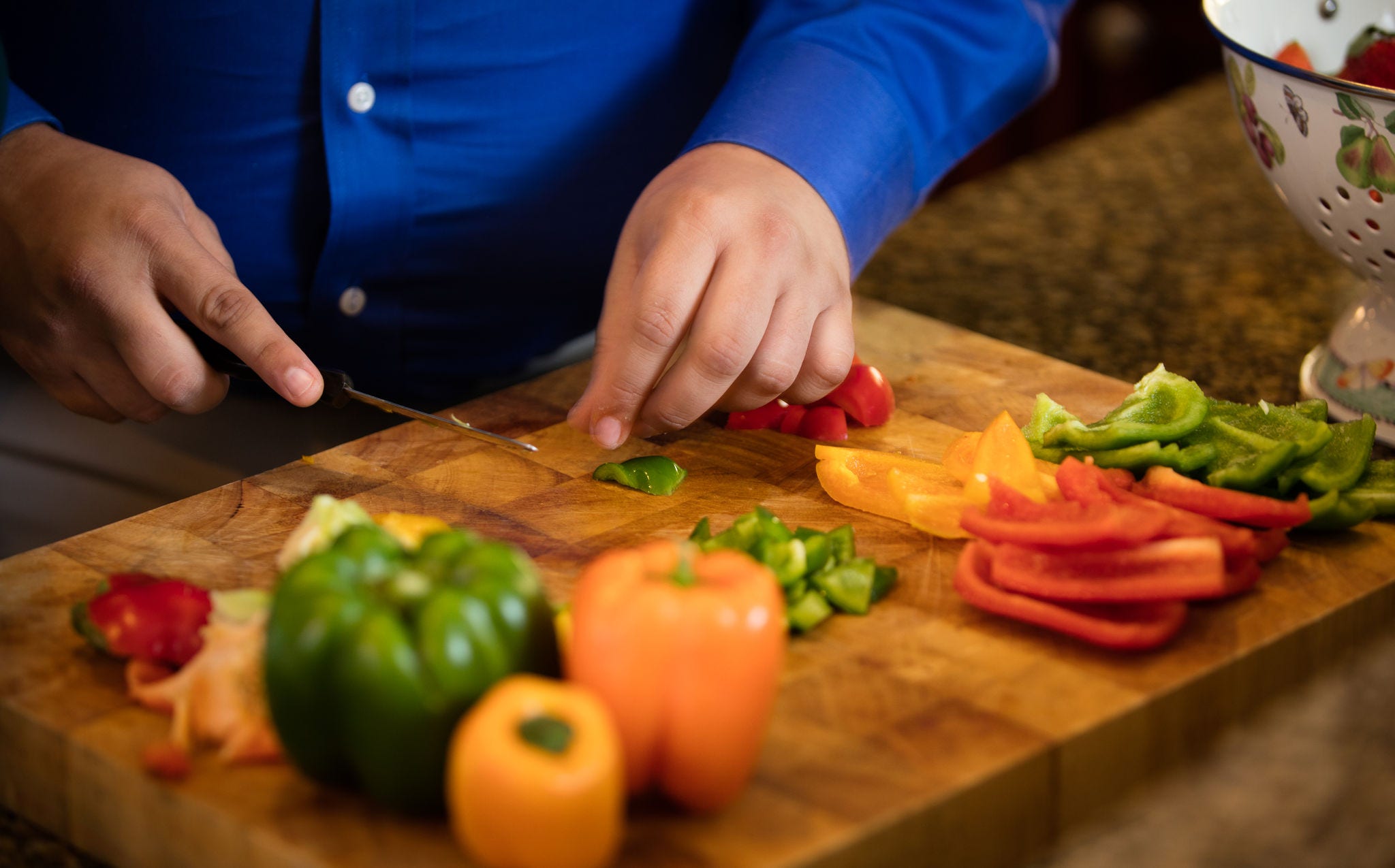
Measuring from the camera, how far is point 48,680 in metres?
1.11

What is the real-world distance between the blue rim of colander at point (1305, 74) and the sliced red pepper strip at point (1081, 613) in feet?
1.95

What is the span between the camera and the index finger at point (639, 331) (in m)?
1.41

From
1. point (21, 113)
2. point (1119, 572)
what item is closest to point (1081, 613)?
point (1119, 572)

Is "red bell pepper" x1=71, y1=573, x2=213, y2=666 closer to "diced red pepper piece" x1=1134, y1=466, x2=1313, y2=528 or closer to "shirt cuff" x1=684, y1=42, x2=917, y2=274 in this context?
"shirt cuff" x1=684, y1=42, x2=917, y2=274

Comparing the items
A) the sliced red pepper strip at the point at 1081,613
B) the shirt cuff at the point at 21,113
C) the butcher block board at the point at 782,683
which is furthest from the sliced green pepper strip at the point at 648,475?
the shirt cuff at the point at 21,113

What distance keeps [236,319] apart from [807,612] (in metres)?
0.68

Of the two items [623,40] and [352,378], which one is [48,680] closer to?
[352,378]

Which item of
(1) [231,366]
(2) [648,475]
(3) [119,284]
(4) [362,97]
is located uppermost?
(4) [362,97]

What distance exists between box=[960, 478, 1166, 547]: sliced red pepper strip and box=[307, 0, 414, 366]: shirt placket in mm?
856

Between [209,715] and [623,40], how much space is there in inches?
43.0

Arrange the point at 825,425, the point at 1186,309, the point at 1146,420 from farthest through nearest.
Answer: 1. the point at 1186,309
2. the point at 825,425
3. the point at 1146,420

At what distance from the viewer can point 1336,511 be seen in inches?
51.0

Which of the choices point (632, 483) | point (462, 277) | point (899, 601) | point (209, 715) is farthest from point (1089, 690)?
point (462, 277)

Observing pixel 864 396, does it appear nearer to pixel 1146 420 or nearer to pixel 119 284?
pixel 1146 420
